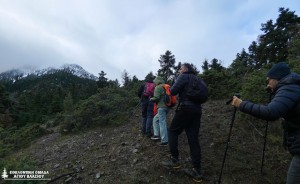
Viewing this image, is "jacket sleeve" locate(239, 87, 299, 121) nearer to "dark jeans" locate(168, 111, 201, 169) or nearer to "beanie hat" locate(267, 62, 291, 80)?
"beanie hat" locate(267, 62, 291, 80)

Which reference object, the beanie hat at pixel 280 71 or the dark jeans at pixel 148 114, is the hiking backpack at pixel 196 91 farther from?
the dark jeans at pixel 148 114

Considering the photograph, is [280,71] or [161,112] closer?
[280,71]

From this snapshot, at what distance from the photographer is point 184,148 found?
6.84 m

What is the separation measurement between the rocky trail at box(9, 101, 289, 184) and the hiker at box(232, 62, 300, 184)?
8.52 feet

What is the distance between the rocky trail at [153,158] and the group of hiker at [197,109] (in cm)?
48

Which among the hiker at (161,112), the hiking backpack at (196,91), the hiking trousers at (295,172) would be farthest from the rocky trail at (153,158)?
the hiking trousers at (295,172)

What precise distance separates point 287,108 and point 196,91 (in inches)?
98.8

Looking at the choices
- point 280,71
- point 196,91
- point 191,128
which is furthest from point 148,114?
point 280,71

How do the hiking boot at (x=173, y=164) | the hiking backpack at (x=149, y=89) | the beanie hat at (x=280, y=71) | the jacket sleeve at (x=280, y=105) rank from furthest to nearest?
the hiking backpack at (x=149, y=89)
the hiking boot at (x=173, y=164)
the beanie hat at (x=280, y=71)
the jacket sleeve at (x=280, y=105)

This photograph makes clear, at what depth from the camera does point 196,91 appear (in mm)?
5164

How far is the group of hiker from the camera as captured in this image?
2.78 metres

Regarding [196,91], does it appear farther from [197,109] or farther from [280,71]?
[280,71]

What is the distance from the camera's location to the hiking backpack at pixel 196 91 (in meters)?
5.15

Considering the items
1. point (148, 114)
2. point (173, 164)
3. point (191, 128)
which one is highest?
point (148, 114)
